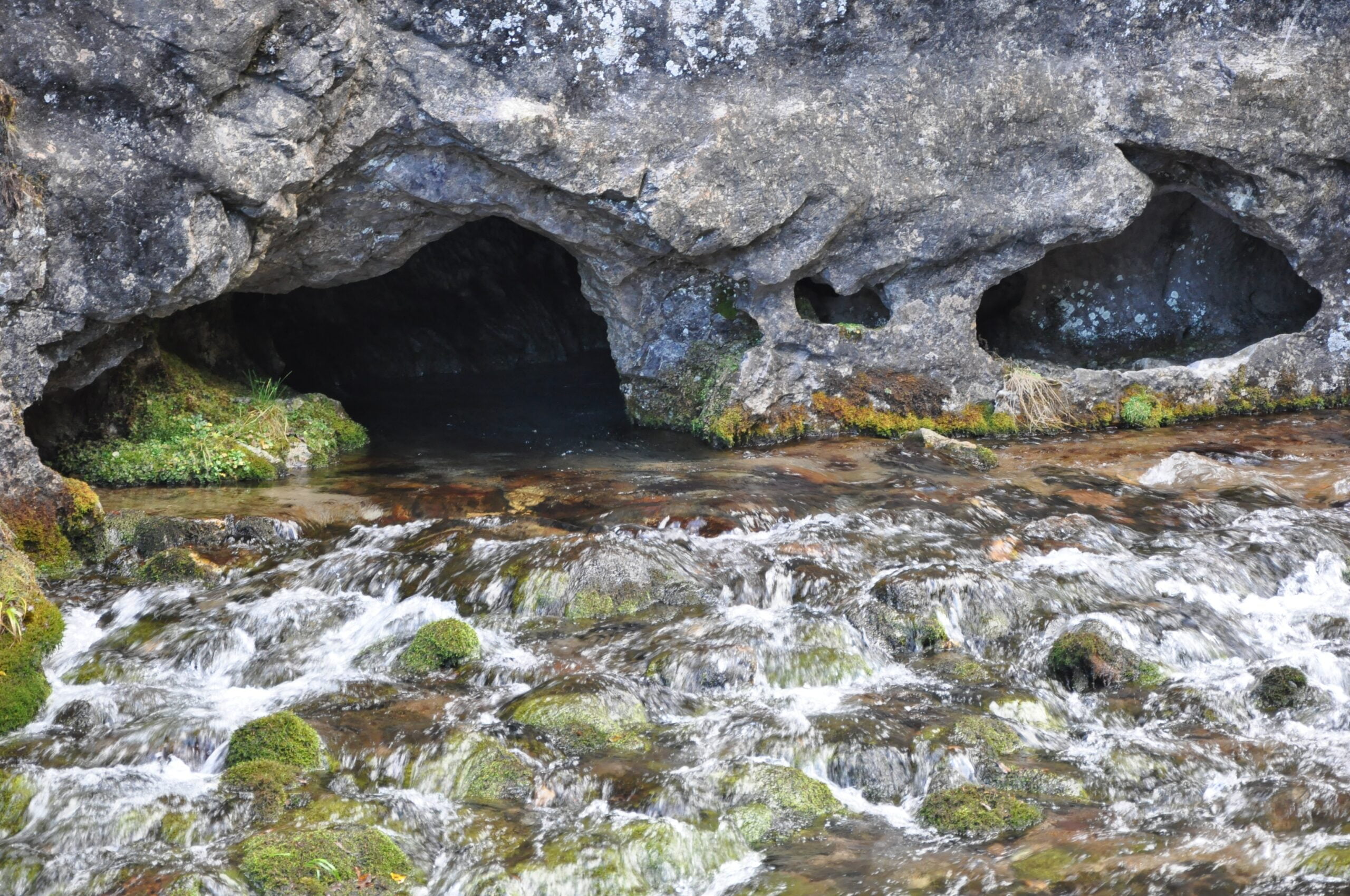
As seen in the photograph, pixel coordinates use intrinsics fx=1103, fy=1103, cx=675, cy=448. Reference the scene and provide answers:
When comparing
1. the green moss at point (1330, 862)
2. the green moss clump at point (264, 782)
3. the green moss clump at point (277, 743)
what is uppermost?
the green moss clump at point (277, 743)

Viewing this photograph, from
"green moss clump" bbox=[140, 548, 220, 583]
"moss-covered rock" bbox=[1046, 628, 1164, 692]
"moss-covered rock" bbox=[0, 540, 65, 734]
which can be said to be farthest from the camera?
"green moss clump" bbox=[140, 548, 220, 583]

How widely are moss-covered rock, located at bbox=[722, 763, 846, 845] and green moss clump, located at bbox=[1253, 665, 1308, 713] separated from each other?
3231mm

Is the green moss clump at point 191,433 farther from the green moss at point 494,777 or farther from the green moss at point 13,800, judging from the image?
the green moss at point 494,777

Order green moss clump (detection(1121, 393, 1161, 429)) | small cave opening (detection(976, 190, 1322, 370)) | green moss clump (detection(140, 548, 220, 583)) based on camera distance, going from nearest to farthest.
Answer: green moss clump (detection(140, 548, 220, 583))
green moss clump (detection(1121, 393, 1161, 429))
small cave opening (detection(976, 190, 1322, 370))

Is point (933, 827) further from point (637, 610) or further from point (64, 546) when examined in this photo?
point (64, 546)

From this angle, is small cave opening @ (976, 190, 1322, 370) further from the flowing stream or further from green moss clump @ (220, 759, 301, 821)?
green moss clump @ (220, 759, 301, 821)

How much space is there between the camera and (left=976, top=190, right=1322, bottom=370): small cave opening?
15781mm

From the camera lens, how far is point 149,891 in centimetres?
543

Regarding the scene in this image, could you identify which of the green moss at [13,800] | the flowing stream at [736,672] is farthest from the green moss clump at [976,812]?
the green moss at [13,800]

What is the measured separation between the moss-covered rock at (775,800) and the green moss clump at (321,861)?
1875 millimetres

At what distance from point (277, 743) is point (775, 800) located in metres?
3.04

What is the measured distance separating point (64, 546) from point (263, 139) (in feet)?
13.7

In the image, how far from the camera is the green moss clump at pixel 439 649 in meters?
8.08

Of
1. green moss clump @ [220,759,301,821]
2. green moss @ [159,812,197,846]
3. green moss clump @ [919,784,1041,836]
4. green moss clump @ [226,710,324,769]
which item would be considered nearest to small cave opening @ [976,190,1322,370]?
green moss clump @ [919,784,1041,836]
